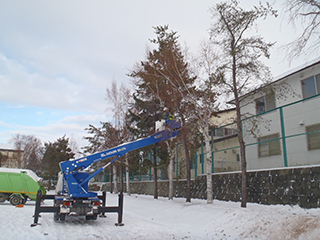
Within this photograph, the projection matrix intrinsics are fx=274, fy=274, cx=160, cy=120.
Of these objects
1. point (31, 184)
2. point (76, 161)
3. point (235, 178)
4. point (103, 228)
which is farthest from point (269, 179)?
point (31, 184)

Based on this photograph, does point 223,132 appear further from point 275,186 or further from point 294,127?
point 275,186

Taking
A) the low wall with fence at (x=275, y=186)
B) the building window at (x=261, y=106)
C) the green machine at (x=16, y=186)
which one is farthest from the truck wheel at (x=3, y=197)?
the building window at (x=261, y=106)

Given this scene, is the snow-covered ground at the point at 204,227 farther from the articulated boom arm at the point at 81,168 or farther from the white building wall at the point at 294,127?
the white building wall at the point at 294,127

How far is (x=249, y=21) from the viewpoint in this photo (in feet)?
44.8

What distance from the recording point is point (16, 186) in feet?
60.0

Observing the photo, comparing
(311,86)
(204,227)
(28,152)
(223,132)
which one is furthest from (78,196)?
(28,152)

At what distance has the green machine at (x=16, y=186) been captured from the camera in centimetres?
1808

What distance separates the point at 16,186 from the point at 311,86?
2017 cm

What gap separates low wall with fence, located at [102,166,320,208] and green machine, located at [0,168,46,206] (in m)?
11.4

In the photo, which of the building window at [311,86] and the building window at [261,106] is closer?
the building window at [311,86]

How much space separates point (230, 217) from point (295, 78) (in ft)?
38.2

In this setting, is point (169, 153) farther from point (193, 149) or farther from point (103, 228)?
point (103, 228)

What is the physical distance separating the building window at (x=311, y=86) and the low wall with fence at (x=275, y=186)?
22.1 feet

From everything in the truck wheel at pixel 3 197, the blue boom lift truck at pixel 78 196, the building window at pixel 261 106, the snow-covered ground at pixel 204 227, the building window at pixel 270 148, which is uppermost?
the building window at pixel 261 106
